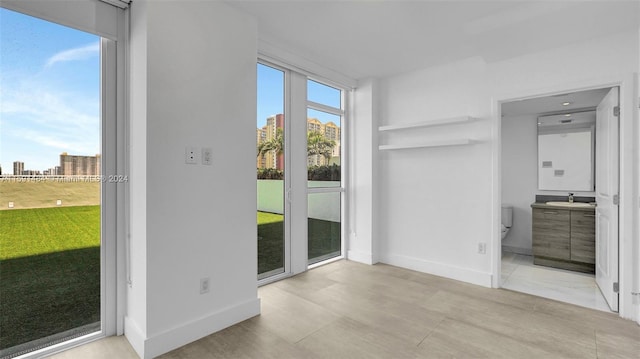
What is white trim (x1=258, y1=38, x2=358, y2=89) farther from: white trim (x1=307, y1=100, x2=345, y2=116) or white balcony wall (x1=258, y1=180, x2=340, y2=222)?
white balcony wall (x1=258, y1=180, x2=340, y2=222)

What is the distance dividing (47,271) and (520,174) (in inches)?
217

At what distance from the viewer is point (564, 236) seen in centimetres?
407

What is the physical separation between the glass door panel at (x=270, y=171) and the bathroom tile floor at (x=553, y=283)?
2.51 metres

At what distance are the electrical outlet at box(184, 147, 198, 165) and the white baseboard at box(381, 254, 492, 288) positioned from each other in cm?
292

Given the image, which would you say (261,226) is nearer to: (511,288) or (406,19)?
(406,19)

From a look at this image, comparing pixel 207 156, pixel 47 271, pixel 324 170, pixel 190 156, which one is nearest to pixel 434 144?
pixel 324 170

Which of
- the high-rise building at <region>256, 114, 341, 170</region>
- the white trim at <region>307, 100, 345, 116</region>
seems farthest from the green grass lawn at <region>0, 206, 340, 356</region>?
the white trim at <region>307, 100, 345, 116</region>

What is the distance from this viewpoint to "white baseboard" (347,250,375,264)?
14.0 feet

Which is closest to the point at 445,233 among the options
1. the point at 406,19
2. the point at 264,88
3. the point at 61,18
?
the point at 406,19

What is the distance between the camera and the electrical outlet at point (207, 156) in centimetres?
238

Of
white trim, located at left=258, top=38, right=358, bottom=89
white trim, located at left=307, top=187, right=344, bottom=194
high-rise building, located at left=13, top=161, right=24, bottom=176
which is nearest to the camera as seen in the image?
high-rise building, located at left=13, top=161, right=24, bottom=176

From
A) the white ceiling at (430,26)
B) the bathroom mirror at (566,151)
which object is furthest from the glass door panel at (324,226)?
the bathroom mirror at (566,151)

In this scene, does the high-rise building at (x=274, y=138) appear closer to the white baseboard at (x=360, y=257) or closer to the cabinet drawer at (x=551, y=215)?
the white baseboard at (x=360, y=257)

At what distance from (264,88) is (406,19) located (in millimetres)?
A: 1556
